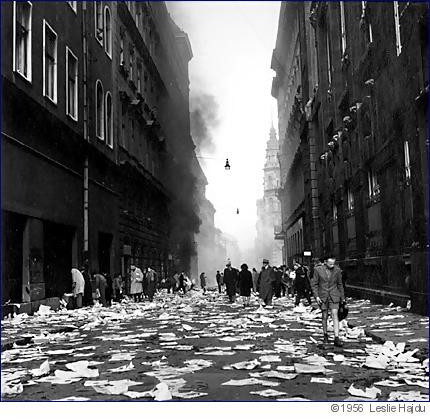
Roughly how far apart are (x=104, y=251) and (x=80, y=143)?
22.5 ft

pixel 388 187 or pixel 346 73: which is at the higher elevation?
pixel 346 73

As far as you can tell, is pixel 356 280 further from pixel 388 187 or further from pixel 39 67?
pixel 39 67

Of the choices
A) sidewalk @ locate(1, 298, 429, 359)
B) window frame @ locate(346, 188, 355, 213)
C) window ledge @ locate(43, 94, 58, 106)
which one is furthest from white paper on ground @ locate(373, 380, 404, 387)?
window frame @ locate(346, 188, 355, 213)

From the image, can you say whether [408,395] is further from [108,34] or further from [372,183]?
[108,34]

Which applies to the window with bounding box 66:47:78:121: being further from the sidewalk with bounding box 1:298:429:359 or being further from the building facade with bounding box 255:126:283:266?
the building facade with bounding box 255:126:283:266

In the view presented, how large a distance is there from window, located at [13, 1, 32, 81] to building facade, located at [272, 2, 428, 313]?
392 inches

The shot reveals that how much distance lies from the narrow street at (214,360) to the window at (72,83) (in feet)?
32.0

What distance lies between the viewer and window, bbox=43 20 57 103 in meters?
20.0

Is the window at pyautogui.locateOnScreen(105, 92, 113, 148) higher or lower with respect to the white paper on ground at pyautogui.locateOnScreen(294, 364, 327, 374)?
higher

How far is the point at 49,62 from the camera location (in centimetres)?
2072

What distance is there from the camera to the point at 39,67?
1920 centimetres

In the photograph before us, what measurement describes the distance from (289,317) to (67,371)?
390 inches

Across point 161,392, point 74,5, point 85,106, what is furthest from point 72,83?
point 161,392

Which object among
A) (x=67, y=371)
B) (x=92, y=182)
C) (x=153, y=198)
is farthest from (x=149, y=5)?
(x=67, y=371)
